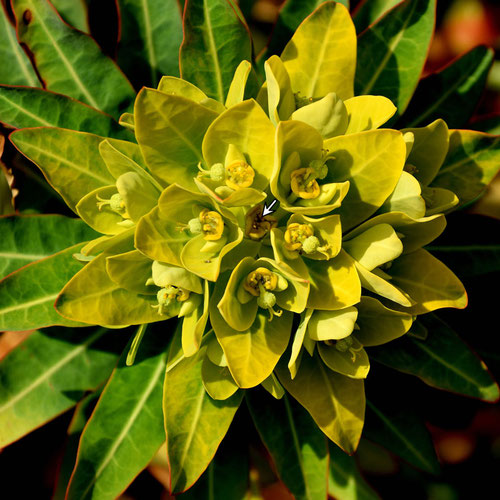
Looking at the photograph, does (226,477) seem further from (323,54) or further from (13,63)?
(13,63)

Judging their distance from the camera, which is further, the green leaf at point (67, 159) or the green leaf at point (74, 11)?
the green leaf at point (74, 11)

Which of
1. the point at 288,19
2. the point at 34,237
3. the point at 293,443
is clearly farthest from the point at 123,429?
the point at 288,19

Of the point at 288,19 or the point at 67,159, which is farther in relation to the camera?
the point at 288,19

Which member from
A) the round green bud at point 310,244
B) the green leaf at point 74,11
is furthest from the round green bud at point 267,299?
the green leaf at point 74,11

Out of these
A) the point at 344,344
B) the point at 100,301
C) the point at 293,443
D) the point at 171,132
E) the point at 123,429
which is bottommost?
the point at 293,443

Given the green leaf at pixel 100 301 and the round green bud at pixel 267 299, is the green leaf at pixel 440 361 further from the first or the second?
the green leaf at pixel 100 301

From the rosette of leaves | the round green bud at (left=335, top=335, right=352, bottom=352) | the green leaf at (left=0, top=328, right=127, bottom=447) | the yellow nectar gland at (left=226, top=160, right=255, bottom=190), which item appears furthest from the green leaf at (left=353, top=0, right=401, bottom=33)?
the green leaf at (left=0, top=328, right=127, bottom=447)

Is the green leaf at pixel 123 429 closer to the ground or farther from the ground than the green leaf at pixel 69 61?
closer to the ground

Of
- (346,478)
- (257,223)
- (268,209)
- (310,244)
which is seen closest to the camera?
(310,244)
